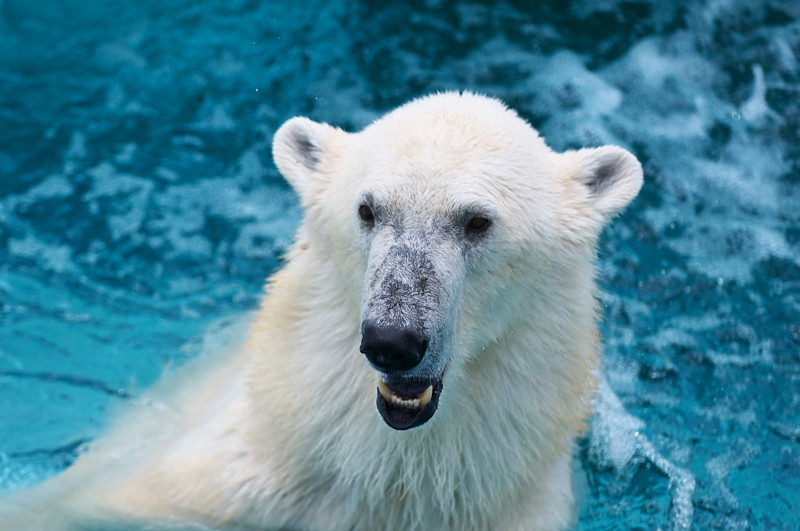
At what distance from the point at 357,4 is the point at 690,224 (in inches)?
128

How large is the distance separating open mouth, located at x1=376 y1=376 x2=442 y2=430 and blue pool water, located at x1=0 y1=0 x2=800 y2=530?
144cm

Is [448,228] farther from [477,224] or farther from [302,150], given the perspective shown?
[302,150]

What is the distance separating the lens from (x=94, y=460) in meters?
4.34

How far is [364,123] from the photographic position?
22.2 feet

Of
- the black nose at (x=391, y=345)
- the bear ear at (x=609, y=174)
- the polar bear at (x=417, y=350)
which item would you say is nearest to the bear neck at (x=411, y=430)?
the polar bear at (x=417, y=350)

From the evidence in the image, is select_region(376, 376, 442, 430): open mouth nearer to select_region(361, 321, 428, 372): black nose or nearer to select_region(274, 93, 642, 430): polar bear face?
select_region(274, 93, 642, 430): polar bear face

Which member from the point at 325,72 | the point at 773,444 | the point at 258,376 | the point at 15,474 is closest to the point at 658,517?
the point at 773,444

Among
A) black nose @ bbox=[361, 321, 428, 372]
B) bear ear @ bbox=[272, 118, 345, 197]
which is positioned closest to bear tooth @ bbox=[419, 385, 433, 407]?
black nose @ bbox=[361, 321, 428, 372]

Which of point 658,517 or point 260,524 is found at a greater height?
point 260,524

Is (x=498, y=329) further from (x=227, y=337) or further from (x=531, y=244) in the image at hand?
(x=227, y=337)

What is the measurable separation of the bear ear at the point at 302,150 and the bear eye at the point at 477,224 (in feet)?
2.50

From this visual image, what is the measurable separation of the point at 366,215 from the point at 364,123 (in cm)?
370

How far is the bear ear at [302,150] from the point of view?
143 inches

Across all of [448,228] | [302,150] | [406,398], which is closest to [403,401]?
[406,398]
